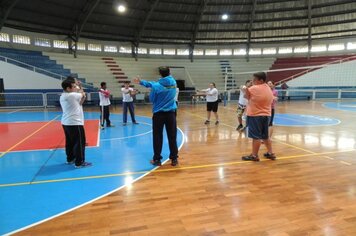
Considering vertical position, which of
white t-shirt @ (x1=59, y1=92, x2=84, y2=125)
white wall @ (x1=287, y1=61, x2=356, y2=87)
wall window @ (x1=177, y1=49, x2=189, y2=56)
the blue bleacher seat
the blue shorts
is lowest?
the blue shorts

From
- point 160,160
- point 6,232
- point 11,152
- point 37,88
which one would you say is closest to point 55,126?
point 11,152

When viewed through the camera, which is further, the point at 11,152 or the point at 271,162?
the point at 11,152

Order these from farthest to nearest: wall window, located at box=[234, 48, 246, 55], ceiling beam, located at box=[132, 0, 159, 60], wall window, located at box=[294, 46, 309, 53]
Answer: wall window, located at box=[234, 48, 246, 55] < wall window, located at box=[294, 46, 309, 53] < ceiling beam, located at box=[132, 0, 159, 60]

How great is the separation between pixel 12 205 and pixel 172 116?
2.61 meters

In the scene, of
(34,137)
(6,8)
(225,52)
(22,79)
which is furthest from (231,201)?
(225,52)

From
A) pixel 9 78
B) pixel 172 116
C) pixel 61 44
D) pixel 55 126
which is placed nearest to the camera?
pixel 172 116

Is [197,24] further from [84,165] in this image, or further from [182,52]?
[84,165]

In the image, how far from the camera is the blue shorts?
476 cm

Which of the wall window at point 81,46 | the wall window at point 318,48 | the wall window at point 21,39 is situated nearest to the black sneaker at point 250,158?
the wall window at point 21,39

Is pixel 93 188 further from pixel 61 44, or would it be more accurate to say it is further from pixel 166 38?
pixel 166 38

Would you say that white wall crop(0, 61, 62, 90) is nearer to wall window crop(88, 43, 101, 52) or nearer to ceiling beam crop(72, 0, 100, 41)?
ceiling beam crop(72, 0, 100, 41)

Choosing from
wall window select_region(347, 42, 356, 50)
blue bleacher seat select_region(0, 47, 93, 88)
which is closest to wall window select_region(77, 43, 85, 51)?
blue bleacher seat select_region(0, 47, 93, 88)

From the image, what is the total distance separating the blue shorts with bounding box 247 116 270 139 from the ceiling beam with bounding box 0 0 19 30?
53.4 feet

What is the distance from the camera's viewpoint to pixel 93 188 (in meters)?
3.69
